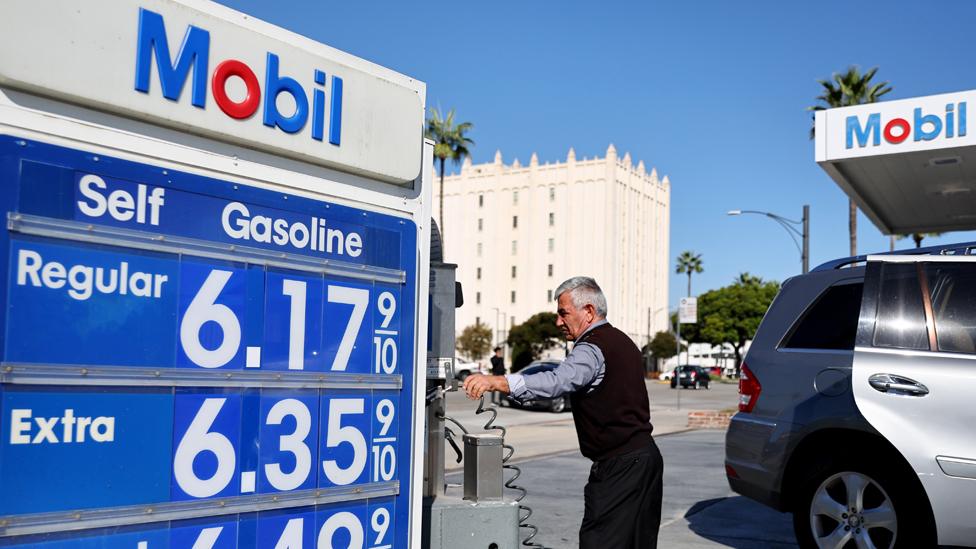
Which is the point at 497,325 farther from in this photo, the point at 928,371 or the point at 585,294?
the point at 585,294

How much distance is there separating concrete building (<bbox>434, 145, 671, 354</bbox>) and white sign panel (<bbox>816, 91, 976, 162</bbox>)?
251 feet

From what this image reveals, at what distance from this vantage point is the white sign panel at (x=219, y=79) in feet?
8.64

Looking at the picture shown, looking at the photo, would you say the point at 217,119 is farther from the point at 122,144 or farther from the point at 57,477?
the point at 57,477

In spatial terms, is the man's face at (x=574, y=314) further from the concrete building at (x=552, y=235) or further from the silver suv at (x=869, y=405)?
the concrete building at (x=552, y=235)

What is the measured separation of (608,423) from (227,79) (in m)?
2.30

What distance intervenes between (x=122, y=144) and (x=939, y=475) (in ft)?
15.2

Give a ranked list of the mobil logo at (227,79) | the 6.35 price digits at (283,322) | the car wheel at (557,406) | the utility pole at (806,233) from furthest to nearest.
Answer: the car wheel at (557,406), the utility pole at (806,233), the 6.35 price digits at (283,322), the mobil logo at (227,79)

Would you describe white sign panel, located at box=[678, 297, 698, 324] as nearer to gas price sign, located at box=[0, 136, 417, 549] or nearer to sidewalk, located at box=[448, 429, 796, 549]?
sidewalk, located at box=[448, 429, 796, 549]

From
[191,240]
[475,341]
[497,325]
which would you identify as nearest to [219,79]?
[191,240]

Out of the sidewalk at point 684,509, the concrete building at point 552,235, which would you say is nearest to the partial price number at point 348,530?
the sidewalk at point 684,509

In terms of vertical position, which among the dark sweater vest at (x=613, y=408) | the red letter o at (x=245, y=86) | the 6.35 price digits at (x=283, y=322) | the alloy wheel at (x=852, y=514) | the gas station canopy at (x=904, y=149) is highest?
the gas station canopy at (x=904, y=149)

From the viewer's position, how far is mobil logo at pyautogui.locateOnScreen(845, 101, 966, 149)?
963 cm

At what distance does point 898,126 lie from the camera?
10.0 metres

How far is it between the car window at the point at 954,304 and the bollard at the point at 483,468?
290 cm
